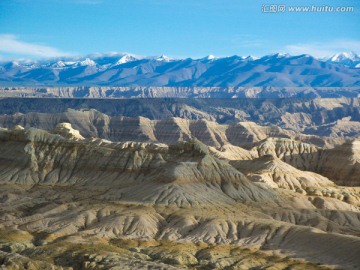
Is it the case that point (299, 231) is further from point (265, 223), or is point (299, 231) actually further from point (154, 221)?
point (154, 221)

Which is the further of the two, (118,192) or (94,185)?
(94,185)

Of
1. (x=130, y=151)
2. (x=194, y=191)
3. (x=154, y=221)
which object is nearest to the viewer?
(x=154, y=221)

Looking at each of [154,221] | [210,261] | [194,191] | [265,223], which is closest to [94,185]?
[194,191]

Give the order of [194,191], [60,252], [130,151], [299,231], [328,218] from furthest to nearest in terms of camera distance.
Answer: [130,151], [194,191], [328,218], [299,231], [60,252]

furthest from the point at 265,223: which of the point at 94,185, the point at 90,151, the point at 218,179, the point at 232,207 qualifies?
the point at 90,151

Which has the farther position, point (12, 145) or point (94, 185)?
point (12, 145)

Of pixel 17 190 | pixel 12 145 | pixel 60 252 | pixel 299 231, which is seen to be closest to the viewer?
pixel 60 252

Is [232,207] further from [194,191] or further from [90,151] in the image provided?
[90,151]
